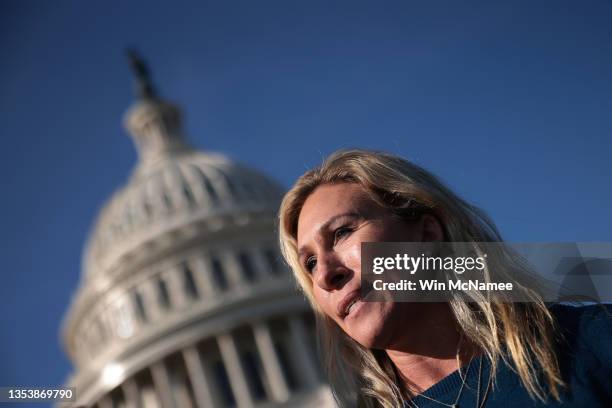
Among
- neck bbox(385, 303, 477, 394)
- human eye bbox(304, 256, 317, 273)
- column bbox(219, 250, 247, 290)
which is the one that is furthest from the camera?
column bbox(219, 250, 247, 290)

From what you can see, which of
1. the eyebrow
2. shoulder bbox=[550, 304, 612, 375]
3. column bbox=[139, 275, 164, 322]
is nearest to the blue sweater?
shoulder bbox=[550, 304, 612, 375]

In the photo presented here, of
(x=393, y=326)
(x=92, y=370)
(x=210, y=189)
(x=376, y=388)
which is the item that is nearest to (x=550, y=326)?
(x=393, y=326)

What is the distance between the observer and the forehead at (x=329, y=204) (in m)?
3.15

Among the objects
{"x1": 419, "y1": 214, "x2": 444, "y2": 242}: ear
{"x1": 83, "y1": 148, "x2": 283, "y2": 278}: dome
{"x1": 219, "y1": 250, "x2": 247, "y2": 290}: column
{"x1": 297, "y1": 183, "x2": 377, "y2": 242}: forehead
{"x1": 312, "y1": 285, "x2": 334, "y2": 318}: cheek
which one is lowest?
{"x1": 312, "y1": 285, "x2": 334, "y2": 318}: cheek

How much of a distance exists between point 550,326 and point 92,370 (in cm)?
5295

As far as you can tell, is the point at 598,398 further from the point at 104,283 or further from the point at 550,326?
the point at 104,283

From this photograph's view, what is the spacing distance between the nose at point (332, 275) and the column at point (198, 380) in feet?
150

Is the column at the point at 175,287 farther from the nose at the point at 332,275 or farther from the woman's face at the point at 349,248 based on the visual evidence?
the nose at the point at 332,275

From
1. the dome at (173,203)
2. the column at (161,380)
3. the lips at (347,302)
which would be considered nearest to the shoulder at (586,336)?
the lips at (347,302)

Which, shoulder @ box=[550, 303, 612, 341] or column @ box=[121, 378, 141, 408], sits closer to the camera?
shoulder @ box=[550, 303, 612, 341]

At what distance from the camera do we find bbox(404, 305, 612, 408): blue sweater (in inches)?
106

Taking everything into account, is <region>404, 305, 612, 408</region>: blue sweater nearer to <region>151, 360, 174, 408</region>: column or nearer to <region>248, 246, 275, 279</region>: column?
<region>151, 360, 174, 408</region>: column

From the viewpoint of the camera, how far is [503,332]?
292cm

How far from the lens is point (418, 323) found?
306 cm
